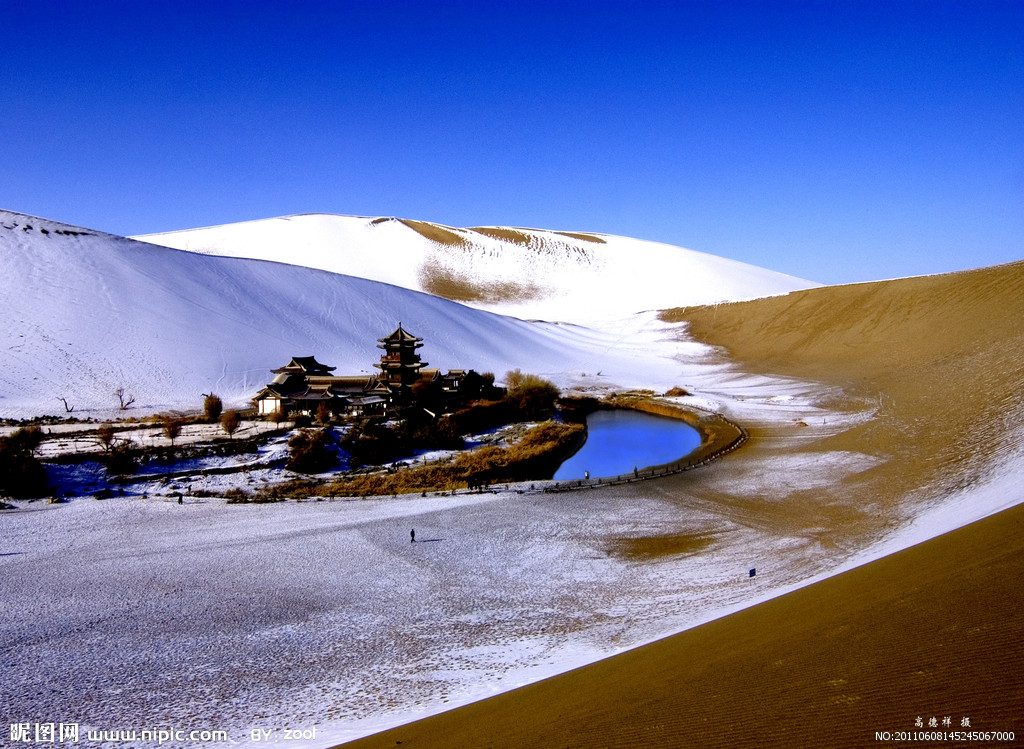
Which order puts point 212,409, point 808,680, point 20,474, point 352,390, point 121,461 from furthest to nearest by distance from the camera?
point 352,390, point 212,409, point 121,461, point 20,474, point 808,680

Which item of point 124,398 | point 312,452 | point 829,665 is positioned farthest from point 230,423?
point 829,665

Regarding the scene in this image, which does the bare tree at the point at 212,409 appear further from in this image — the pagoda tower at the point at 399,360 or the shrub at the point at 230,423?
the pagoda tower at the point at 399,360

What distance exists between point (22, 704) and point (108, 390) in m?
29.1

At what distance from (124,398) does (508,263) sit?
2534 inches

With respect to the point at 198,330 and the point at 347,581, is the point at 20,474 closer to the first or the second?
the point at 347,581

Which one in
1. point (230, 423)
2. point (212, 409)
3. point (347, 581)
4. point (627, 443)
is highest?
point (212, 409)

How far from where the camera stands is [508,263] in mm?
93062

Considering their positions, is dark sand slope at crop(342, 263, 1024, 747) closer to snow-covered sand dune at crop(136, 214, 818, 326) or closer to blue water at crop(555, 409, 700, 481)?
blue water at crop(555, 409, 700, 481)

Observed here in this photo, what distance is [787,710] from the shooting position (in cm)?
573

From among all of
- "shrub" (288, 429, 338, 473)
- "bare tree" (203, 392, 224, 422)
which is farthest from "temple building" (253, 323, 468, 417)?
"shrub" (288, 429, 338, 473)

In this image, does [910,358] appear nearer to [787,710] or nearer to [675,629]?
[675,629]

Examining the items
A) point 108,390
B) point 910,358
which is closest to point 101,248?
point 108,390

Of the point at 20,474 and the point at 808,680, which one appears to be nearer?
the point at 808,680

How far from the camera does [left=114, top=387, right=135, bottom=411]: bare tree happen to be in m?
32.2
